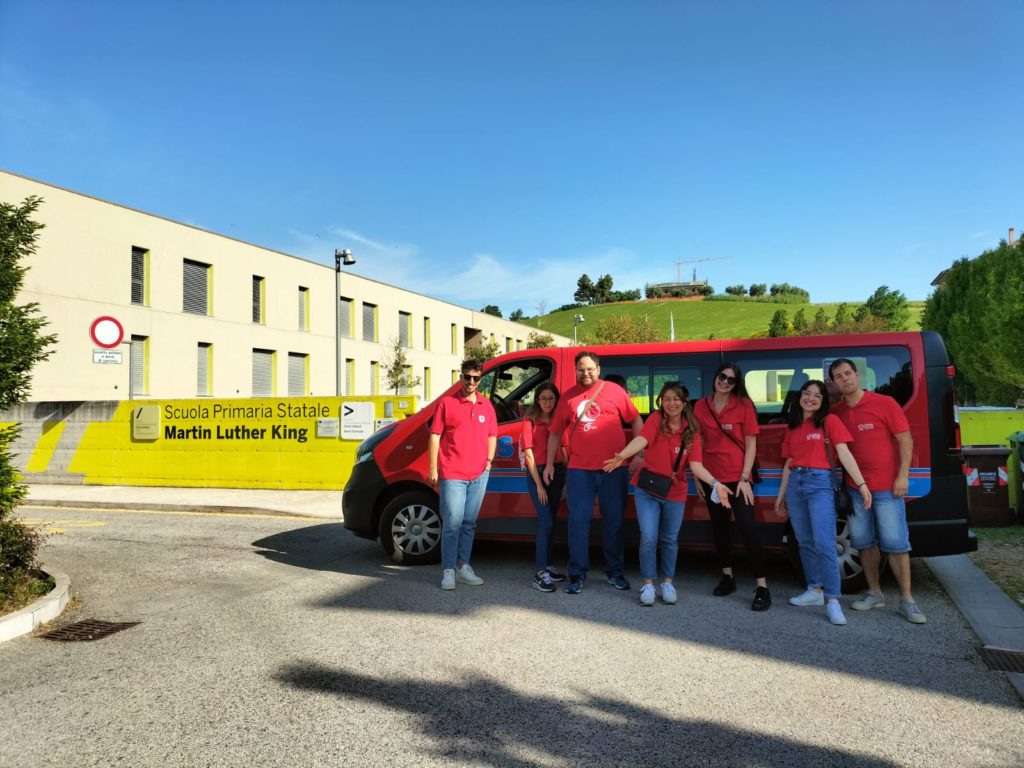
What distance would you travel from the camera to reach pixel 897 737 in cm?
307

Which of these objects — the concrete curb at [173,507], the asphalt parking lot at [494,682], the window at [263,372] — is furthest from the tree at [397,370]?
the asphalt parking lot at [494,682]

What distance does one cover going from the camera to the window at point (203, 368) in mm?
28094

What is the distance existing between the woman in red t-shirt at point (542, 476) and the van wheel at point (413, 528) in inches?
47.7

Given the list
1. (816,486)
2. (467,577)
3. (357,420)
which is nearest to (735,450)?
(816,486)

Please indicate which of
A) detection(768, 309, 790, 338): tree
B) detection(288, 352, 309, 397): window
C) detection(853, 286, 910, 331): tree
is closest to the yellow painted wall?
detection(288, 352, 309, 397): window

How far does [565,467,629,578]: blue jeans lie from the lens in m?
5.48

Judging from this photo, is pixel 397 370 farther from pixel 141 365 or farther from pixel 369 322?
pixel 141 365

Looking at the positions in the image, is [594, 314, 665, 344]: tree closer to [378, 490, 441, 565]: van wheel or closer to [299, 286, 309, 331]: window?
[299, 286, 309, 331]: window

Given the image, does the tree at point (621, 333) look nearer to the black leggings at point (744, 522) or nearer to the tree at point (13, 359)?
the black leggings at point (744, 522)

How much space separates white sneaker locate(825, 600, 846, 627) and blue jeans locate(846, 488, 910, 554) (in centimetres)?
53

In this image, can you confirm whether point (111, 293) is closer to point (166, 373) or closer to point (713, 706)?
point (166, 373)

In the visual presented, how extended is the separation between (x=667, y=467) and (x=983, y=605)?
2.56m

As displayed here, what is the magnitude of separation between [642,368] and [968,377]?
45.9 meters

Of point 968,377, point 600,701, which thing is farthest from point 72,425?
point 968,377
